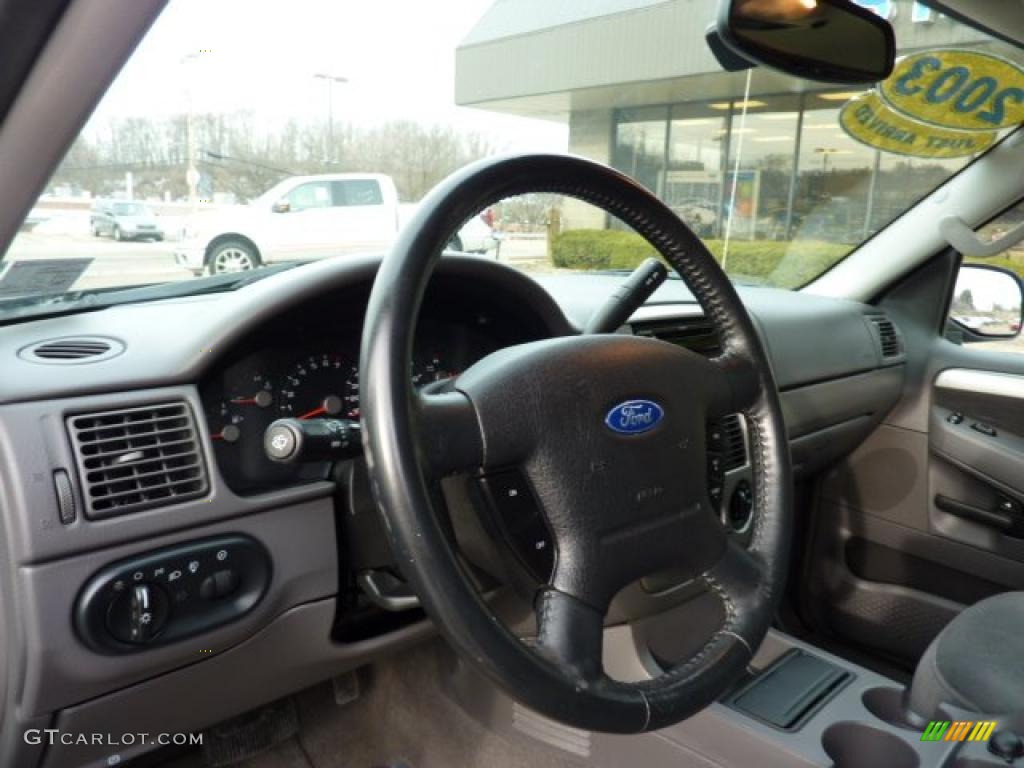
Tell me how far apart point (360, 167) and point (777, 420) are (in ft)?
3.88

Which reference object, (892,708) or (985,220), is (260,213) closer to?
(892,708)

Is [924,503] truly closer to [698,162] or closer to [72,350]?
[698,162]

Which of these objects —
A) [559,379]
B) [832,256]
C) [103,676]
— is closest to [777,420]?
[559,379]

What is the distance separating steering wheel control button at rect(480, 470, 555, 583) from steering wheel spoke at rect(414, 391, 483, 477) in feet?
0.47

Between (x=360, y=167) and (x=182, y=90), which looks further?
(x=360, y=167)

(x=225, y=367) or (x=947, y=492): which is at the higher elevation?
(x=225, y=367)

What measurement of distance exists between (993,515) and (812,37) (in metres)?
1.61

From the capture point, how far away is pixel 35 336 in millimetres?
1456

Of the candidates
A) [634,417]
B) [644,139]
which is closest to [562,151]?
[634,417]

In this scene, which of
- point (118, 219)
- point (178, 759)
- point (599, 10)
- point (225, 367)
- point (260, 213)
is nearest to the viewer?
point (225, 367)

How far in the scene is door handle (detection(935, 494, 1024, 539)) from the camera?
8.37 ft

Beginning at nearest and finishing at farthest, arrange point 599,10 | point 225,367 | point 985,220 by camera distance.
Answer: point 225,367 < point 985,220 < point 599,10

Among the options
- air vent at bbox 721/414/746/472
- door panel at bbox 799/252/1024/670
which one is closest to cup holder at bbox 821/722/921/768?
air vent at bbox 721/414/746/472

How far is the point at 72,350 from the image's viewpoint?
4.64ft
